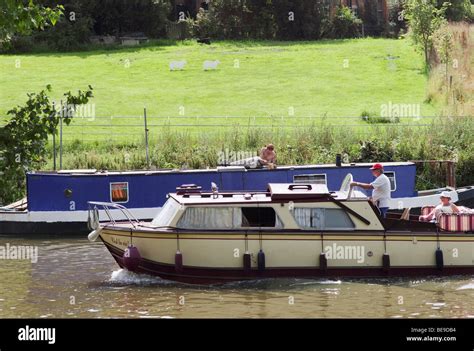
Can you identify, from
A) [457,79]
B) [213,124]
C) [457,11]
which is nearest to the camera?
[213,124]

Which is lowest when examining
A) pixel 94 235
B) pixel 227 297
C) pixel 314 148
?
pixel 227 297

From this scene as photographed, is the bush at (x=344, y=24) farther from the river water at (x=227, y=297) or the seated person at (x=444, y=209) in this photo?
the river water at (x=227, y=297)

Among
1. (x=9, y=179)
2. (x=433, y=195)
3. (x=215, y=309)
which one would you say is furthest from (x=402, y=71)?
(x=9, y=179)

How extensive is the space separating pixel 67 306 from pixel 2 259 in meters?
6.55

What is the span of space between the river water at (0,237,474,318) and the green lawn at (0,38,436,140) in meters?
18.4

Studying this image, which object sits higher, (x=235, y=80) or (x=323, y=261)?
(x=235, y=80)

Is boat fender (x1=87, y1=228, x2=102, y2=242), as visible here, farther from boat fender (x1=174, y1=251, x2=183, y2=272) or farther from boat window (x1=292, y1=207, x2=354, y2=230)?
boat window (x1=292, y1=207, x2=354, y2=230)

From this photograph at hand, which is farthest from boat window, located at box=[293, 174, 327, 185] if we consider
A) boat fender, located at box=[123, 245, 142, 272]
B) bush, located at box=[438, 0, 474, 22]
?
bush, located at box=[438, 0, 474, 22]

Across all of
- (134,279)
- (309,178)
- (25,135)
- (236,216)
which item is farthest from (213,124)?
(25,135)

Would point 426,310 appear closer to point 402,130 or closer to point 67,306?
point 67,306

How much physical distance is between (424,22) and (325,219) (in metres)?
32.2

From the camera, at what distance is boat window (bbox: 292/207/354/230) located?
22641mm

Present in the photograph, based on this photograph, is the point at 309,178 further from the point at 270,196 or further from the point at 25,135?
the point at 25,135

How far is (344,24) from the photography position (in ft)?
216
